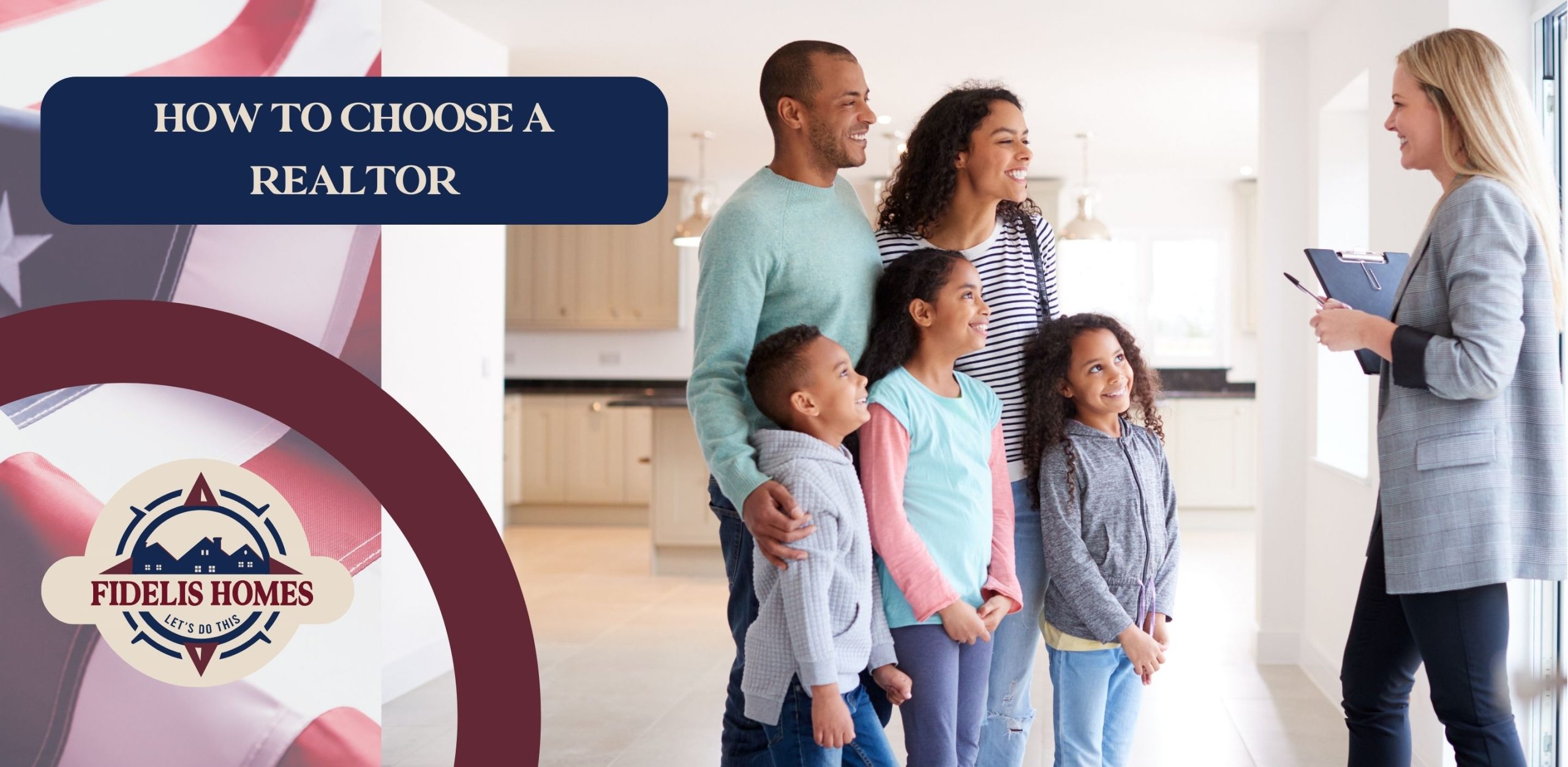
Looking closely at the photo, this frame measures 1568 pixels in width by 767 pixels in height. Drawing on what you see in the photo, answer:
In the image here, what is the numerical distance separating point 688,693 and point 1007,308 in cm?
222

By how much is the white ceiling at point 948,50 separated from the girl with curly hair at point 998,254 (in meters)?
2.34

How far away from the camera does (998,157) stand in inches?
70.4

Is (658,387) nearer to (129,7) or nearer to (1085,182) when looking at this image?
(1085,182)

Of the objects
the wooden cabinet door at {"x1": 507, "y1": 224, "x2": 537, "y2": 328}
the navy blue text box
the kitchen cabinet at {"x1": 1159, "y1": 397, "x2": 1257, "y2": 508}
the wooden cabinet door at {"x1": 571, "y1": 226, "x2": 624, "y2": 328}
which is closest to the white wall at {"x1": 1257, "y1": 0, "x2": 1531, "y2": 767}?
the navy blue text box

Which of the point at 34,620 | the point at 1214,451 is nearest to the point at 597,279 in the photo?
the point at 1214,451

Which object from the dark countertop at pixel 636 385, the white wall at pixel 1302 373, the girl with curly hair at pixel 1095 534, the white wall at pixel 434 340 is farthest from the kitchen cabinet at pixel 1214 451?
the girl with curly hair at pixel 1095 534

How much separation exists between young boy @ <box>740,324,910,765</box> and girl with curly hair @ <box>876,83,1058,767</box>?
11.6 inches

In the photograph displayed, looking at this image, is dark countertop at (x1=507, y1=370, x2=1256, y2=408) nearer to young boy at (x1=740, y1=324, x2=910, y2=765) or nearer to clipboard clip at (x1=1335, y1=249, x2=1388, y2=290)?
clipboard clip at (x1=1335, y1=249, x2=1388, y2=290)

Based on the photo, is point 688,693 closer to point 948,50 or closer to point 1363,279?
point 1363,279

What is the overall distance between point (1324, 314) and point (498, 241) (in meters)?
3.18

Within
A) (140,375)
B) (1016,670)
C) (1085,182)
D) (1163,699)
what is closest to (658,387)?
(1085,182)

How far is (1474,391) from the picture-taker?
1642 mm

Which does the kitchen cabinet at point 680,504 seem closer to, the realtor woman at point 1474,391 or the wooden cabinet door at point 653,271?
the wooden cabinet door at point 653,271

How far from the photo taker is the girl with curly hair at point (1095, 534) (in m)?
1.84
